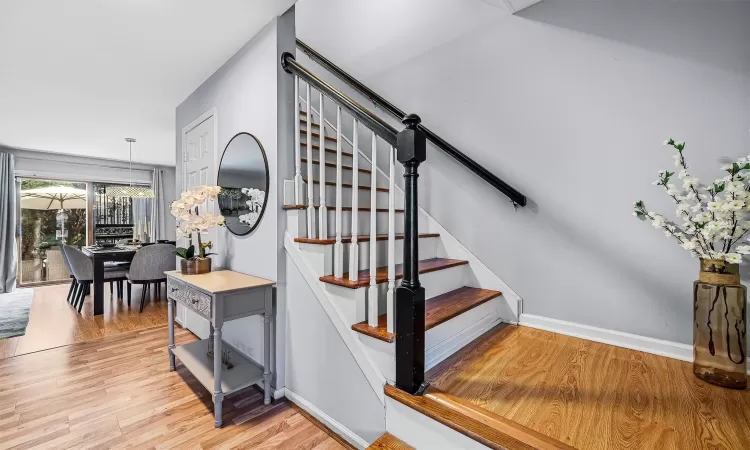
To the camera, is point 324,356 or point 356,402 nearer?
point 356,402

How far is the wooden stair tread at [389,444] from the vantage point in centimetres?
117

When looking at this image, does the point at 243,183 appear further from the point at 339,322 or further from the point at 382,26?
the point at 382,26

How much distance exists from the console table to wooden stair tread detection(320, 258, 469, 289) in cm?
53

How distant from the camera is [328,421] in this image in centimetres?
162

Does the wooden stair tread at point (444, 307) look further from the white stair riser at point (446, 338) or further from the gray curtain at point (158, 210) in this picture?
the gray curtain at point (158, 210)

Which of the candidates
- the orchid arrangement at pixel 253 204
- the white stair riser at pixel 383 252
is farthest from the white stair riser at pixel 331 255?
the orchid arrangement at pixel 253 204

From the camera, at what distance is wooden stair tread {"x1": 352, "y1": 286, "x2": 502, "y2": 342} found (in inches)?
53.1

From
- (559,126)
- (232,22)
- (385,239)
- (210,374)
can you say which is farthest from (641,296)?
(232,22)

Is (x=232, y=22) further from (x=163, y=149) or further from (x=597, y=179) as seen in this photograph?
(x=163, y=149)

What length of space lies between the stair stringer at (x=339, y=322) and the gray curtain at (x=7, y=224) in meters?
6.05

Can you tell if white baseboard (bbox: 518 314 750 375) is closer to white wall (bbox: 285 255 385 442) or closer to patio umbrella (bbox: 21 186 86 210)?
white wall (bbox: 285 255 385 442)

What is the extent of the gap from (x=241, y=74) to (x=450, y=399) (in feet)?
7.97

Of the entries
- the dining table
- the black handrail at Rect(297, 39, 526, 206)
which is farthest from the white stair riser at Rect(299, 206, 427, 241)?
the dining table

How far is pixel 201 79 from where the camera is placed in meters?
2.77
